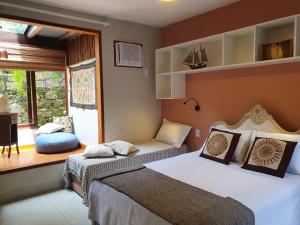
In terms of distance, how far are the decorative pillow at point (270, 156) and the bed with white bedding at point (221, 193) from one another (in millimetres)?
64

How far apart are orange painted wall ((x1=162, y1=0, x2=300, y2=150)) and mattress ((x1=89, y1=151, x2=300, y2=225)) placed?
81 cm

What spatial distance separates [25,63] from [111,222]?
356 cm

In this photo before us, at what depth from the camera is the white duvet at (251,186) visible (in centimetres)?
163

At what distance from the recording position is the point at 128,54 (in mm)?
3566

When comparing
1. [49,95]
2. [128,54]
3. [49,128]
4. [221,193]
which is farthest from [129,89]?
[221,193]

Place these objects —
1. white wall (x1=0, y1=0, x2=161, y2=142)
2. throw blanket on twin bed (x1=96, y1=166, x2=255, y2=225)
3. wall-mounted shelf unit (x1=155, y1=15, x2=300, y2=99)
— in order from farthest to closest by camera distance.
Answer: white wall (x1=0, y1=0, x2=161, y2=142) → wall-mounted shelf unit (x1=155, y1=15, x2=300, y2=99) → throw blanket on twin bed (x1=96, y1=166, x2=255, y2=225)

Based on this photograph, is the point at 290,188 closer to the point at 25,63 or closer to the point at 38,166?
the point at 38,166

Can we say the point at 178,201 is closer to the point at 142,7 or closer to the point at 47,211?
the point at 47,211

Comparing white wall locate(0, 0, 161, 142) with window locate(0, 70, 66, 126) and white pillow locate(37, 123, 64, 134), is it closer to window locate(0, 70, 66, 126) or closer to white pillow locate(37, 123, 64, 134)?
white pillow locate(37, 123, 64, 134)

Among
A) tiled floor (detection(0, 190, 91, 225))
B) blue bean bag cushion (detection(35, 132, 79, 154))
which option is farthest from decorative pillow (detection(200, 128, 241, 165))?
blue bean bag cushion (detection(35, 132, 79, 154))

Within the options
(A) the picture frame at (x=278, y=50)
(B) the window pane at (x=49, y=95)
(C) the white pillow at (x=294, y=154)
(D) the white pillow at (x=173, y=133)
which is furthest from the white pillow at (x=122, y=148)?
(B) the window pane at (x=49, y=95)

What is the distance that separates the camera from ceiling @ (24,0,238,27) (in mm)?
2783

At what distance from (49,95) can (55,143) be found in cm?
135

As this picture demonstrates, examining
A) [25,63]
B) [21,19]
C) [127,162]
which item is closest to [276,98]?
[127,162]
